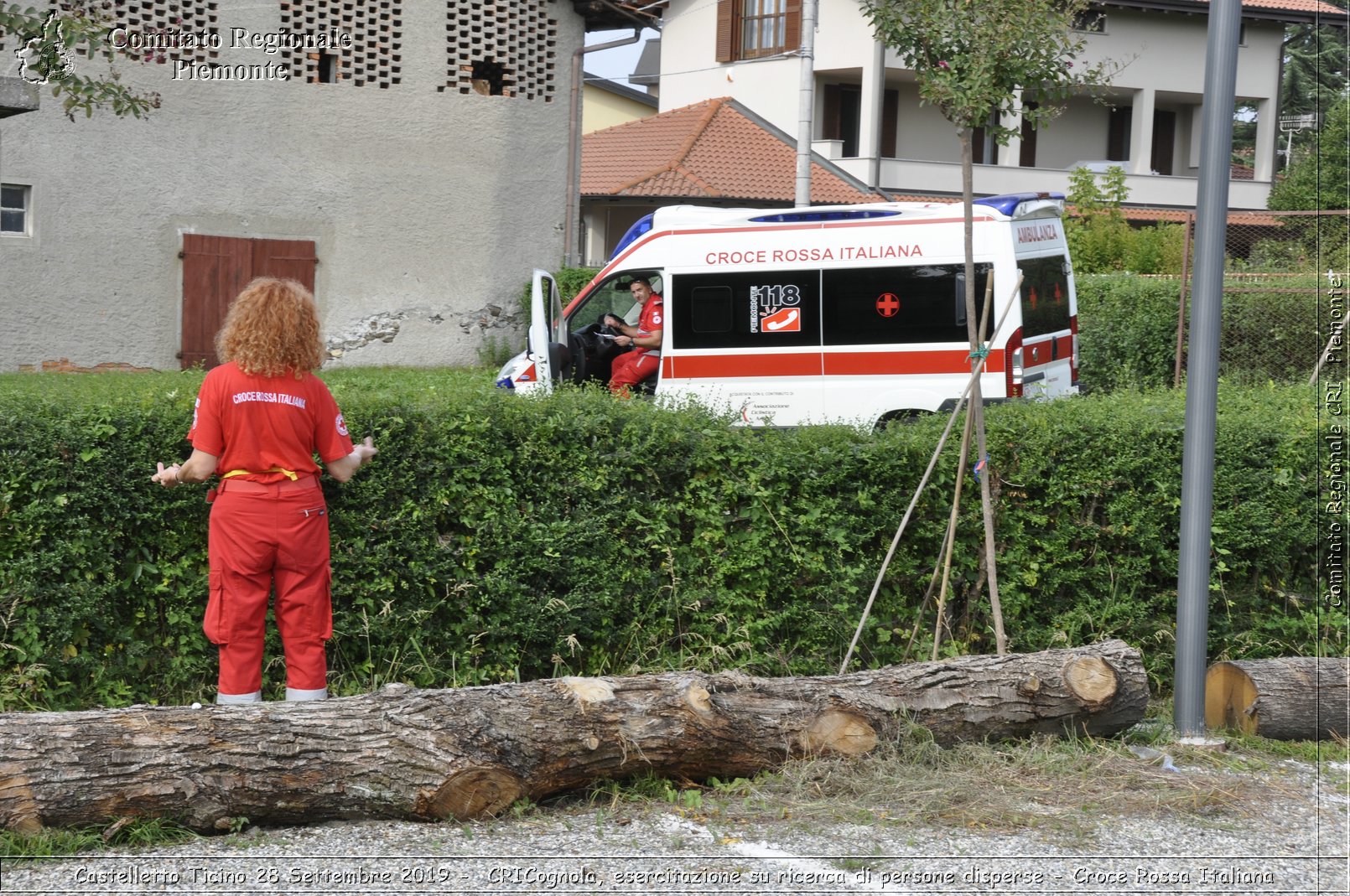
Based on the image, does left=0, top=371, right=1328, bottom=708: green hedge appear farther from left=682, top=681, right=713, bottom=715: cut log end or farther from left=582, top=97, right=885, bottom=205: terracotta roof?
left=582, top=97, right=885, bottom=205: terracotta roof

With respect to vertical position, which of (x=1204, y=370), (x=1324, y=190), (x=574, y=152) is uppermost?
(x=1324, y=190)

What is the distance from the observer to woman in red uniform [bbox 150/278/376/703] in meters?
4.99

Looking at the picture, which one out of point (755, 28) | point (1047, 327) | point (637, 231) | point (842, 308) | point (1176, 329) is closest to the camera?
point (842, 308)

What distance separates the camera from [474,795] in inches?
179

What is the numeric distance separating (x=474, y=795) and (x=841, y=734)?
4.86 feet

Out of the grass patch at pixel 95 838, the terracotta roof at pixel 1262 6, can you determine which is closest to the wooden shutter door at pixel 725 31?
the terracotta roof at pixel 1262 6

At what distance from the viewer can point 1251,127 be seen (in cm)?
3556

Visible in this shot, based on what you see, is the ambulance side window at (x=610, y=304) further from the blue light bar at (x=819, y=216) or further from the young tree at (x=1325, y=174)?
the young tree at (x=1325, y=174)

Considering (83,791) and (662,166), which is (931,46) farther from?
(662,166)

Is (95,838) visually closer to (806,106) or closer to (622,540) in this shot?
(622,540)

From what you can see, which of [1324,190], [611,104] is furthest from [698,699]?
[611,104]

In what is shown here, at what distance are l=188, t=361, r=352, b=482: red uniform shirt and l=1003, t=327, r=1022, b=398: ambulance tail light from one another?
722 cm

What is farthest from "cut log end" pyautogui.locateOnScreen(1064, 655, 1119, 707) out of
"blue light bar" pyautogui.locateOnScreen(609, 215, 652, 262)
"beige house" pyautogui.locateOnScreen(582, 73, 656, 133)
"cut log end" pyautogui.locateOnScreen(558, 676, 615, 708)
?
"beige house" pyautogui.locateOnScreen(582, 73, 656, 133)

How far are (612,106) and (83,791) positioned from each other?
4328 cm
